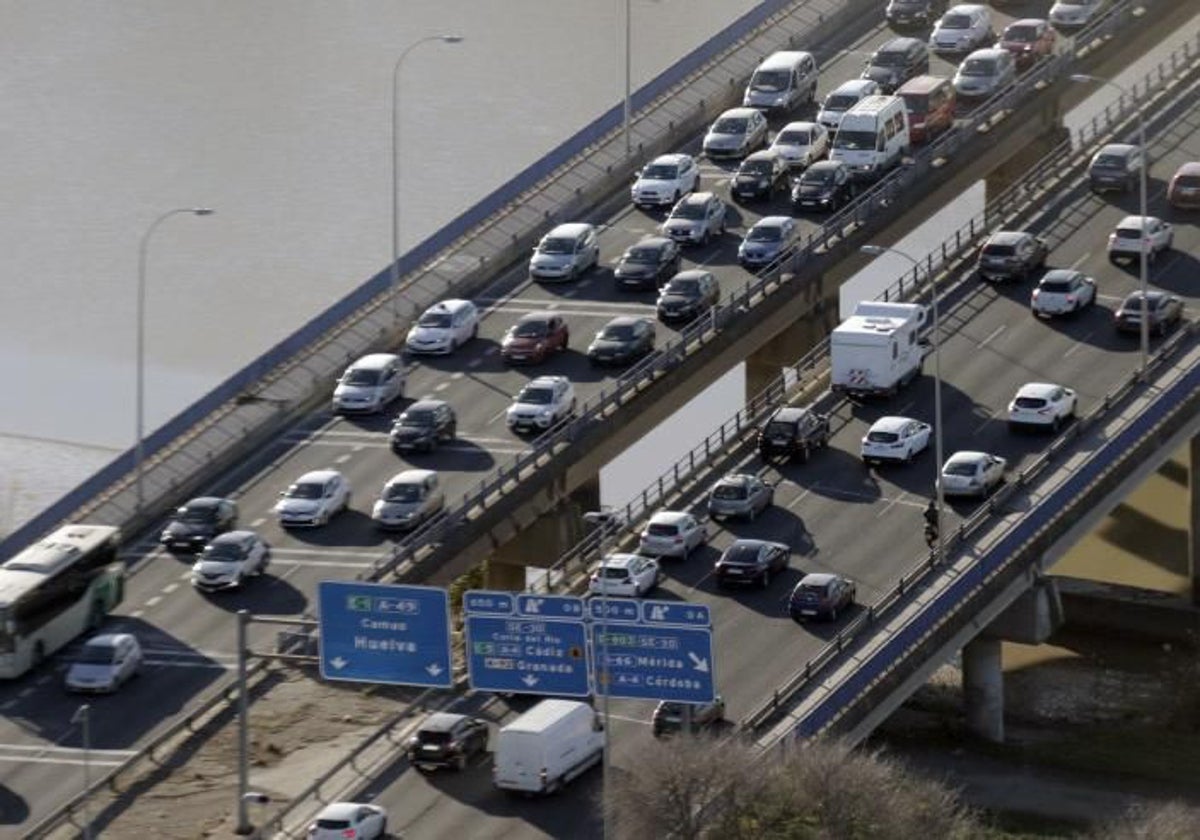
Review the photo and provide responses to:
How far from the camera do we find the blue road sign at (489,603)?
64.6 metres

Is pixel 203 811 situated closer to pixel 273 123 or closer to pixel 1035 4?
pixel 1035 4

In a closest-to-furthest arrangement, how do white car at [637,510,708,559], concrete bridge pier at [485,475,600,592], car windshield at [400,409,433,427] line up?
white car at [637,510,708,559]
car windshield at [400,409,433,427]
concrete bridge pier at [485,475,600,592]

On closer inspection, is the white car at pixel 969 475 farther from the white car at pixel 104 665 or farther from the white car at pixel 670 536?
the white car at pixel 104 665

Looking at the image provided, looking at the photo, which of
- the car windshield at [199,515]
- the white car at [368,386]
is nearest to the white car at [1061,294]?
the white car at [368,386]

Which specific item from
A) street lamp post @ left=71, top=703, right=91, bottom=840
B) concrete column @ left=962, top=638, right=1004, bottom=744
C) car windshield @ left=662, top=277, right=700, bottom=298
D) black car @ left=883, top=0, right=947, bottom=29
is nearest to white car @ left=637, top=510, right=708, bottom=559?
concrete column @ left=962, top=638, right=1004, bottom=744

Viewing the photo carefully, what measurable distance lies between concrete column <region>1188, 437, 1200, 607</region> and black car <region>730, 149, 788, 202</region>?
46.2 feet

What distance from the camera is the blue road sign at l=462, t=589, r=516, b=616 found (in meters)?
64.6

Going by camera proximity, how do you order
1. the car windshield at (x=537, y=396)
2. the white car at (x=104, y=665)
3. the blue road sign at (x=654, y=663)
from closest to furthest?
1. the blue road sign at (x=654, y=663)
2. the white car at (x=104, y=665)
3. the car windshield at (x=537, y=396)

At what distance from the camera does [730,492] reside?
78.9 meters

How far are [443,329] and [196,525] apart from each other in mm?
11471

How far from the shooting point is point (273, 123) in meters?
131

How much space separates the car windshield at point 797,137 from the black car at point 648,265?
721cm

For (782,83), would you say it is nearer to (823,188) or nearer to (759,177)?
(759,177)

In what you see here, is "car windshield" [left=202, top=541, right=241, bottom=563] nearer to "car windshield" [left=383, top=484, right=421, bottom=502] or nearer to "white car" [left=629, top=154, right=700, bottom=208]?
"car windshield" [left=383, top=484, right=421, bottom=502]
